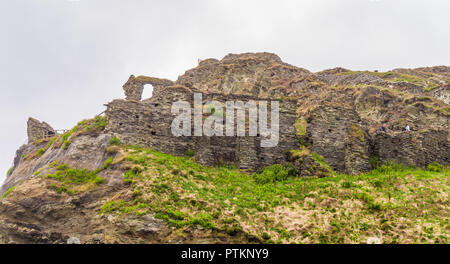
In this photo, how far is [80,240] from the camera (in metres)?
16.1

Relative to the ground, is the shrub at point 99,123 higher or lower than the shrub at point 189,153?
higher

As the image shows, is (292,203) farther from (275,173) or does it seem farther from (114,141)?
(114,141)

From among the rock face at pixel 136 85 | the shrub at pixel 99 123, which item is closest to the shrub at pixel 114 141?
the shrub at pixel 99 123

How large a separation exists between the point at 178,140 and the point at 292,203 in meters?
9.58

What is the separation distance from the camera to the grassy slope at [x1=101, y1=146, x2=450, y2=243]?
53.4 feet

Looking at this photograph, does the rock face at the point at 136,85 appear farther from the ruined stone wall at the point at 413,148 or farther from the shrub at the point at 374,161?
the ruined stone wall at the point at 413,148

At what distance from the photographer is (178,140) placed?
981 inches

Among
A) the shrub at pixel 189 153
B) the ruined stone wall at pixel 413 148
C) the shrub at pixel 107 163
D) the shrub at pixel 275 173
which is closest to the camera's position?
the shrub at pixel 107 163

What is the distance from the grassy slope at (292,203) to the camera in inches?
641

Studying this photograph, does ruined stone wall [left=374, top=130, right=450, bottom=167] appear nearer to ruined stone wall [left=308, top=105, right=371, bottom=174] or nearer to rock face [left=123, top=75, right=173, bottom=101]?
ruined stone wall [left=308, top=105, right=371, bottom=174]

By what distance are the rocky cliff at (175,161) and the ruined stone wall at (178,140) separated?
7 cm

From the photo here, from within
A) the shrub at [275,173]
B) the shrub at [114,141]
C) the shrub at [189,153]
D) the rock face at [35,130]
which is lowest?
the shrub at [275,173]

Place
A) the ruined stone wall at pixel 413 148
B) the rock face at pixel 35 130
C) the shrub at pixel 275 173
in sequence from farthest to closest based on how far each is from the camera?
1. the rock face at pixel 35 130
2. the ruined stone wall at pixel 413 148
3. the shrub at pixel 275 173

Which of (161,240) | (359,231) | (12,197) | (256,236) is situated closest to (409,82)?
(359,231)
